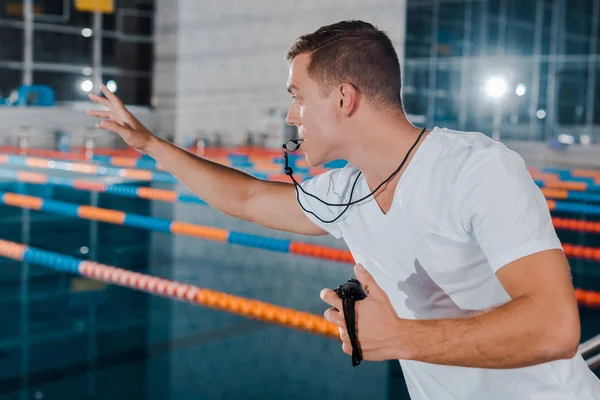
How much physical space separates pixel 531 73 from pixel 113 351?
17.5 meters

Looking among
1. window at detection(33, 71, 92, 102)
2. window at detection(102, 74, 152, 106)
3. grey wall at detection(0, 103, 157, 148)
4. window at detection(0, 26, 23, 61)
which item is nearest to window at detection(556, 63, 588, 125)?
window at detection(102, 74, 152, 106)

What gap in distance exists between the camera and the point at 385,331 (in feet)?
3.99

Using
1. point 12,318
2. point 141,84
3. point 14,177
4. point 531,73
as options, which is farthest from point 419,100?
point 12,318

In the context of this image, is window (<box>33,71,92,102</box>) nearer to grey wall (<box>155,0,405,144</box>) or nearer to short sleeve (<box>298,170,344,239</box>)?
grey wall (<box>155,0,405,144</box>)

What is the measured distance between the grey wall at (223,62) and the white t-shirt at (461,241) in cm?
1845

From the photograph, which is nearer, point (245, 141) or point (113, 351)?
point (113, 351)

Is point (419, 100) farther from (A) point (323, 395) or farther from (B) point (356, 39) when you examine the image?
(B) point (356, 39)

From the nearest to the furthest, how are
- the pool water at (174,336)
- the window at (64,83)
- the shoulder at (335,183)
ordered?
the shoulder at (335,183) < the pool water at (174,336) < the window at (64,83)

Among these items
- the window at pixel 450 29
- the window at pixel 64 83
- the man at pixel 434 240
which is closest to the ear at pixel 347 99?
the man at pixel 434 240

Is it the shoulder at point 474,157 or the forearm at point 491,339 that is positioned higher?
the shoulder at point 474,157

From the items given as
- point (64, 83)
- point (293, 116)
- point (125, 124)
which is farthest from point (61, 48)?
point (293, 116)

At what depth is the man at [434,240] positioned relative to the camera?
1.16 meters

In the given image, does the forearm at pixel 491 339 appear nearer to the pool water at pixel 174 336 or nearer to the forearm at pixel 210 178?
the forearm at pixel 210 178

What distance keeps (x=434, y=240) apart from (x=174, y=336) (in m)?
2.54
